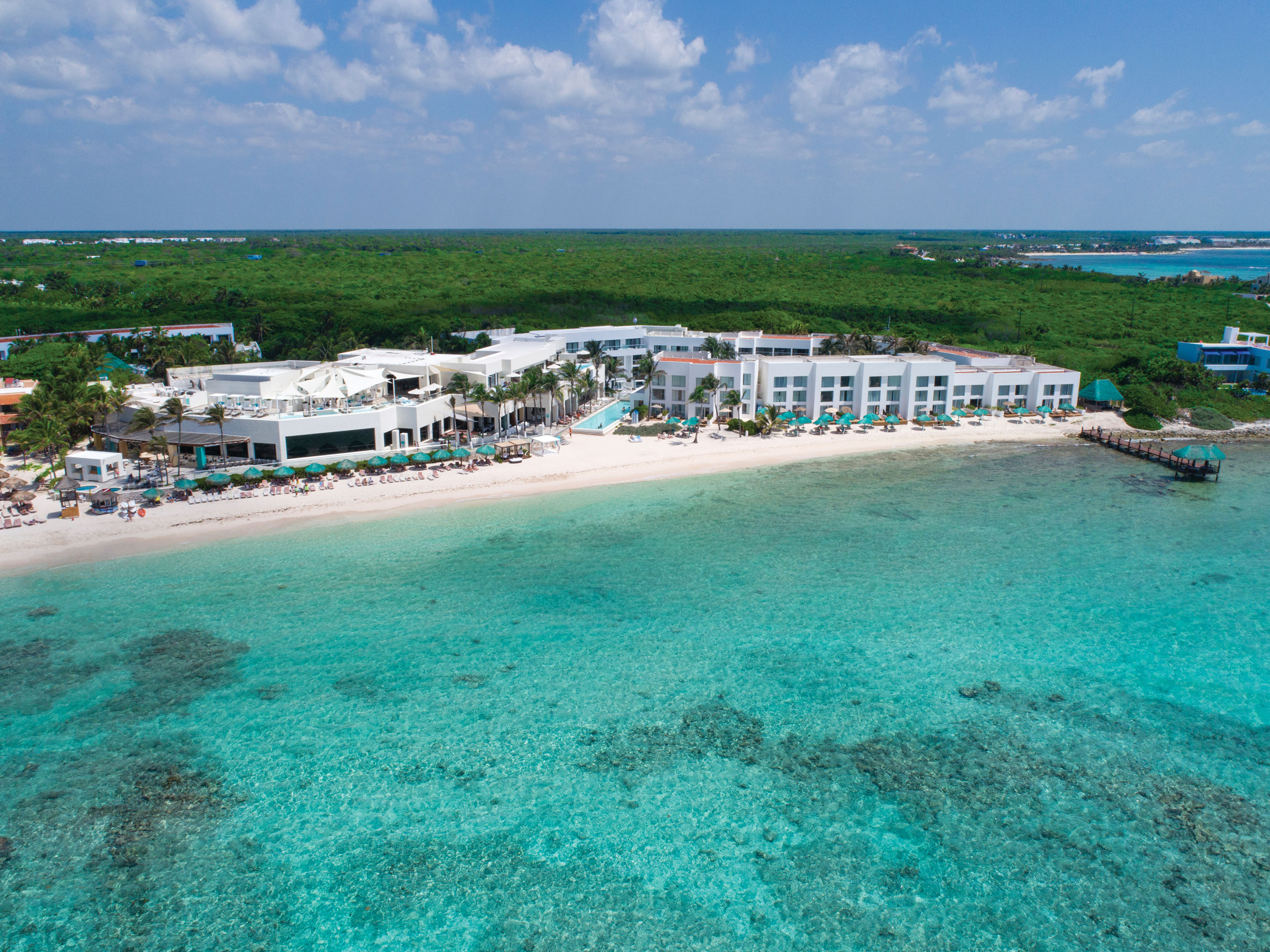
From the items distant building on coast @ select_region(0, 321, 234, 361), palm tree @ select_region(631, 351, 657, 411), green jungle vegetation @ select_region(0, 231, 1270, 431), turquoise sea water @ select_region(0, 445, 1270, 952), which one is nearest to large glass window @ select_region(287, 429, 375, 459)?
turquoise sea water @ select_region(0, 445, 1270, 952)

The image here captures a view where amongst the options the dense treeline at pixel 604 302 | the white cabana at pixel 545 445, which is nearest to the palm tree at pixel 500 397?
the white cabana at pixel 545 445

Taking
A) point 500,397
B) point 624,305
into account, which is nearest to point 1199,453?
point 500,397

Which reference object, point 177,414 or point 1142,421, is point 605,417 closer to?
point 177,414

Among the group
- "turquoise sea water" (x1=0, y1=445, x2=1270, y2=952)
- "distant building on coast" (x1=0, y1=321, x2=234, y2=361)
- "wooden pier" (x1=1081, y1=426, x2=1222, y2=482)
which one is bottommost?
"turquoise sea water" (x1=0, y1=445, x2=1270, y2=952)

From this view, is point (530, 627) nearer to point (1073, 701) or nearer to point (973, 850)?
point (973, 850)

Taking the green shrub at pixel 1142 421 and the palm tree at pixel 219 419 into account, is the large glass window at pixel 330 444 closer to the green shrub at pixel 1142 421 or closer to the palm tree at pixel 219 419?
the palm tree at pixel 219 419

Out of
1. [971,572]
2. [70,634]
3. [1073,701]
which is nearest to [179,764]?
[70,634]

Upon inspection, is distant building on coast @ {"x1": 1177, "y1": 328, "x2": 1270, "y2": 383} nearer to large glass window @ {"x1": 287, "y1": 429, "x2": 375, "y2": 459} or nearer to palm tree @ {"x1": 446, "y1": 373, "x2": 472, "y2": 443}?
palm tree @ {"x1": 446, "y1": 373, "x2": 472, "y2": 443}
